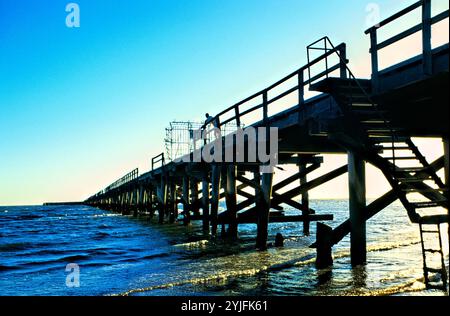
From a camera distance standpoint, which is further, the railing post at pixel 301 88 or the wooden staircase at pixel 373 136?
the railing post at pixel 301 88

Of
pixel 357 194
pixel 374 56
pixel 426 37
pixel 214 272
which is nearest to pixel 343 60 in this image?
pixel 374 56

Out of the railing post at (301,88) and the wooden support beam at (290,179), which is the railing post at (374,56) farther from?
the wooden support beam at (290,179)

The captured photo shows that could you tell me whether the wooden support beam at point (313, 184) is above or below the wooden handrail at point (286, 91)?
below

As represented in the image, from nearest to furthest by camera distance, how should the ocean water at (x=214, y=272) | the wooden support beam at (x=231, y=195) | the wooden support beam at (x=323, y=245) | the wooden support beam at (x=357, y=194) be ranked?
1. the ocean water at (x=214, y=272)
2. the wooden support beam at (x=357, y=194)
3. the wooden support beam at (x=323, y=245)
4. the wooden support beam at (x=231, y=195)

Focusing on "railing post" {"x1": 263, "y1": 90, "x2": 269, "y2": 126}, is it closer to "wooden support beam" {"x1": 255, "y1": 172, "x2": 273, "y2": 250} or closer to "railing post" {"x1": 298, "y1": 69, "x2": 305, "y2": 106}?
"railing post" {"x1": 298, "y1": 69, "x2": 305, "y2": 106}

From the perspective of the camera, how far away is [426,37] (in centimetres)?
630

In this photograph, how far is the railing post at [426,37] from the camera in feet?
20.5

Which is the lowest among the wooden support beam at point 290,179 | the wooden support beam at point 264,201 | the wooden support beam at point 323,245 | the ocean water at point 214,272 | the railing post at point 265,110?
the ocean water at point 214,272

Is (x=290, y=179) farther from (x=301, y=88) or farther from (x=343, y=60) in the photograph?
(x=343, y=60)

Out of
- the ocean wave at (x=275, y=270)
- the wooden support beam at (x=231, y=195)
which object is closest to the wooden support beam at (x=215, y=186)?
the wooden support beam at (x=231, y=195)

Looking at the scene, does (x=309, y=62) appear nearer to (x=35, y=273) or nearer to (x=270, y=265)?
(x=270, y=265)

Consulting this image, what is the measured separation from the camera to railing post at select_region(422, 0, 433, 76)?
6.25 meters
